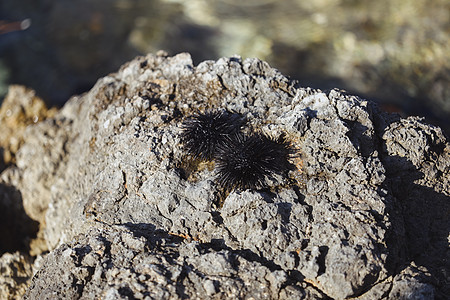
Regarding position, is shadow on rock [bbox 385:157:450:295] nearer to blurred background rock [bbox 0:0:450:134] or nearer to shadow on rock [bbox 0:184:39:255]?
shadow on rock [bbox 0:184:39:255]

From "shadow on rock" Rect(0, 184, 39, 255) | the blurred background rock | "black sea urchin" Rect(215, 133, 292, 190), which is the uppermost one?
the blurred background rock

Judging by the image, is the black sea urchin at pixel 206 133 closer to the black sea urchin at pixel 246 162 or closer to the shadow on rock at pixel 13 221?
the black sea urchin at pixel 246 162

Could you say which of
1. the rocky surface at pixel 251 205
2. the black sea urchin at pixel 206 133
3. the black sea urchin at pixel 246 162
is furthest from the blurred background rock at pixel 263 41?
the black sea urchin at pixel 246 162

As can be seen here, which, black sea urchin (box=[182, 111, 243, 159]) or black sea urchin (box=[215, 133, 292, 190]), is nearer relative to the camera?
black sea urchin (box=[215, 133, 292, 190])

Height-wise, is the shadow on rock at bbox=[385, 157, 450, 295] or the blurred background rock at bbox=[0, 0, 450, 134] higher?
the blurred background rock at bbox=[0, 0, 450, 134]

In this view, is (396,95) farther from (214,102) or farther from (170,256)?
(170,256)

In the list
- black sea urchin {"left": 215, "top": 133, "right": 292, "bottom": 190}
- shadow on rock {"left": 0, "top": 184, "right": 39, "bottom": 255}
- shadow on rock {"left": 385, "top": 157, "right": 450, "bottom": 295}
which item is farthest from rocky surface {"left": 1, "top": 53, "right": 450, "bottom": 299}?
shadow on rock {"left": 0, "top": 184, "right": 39, "bottom": 255}
